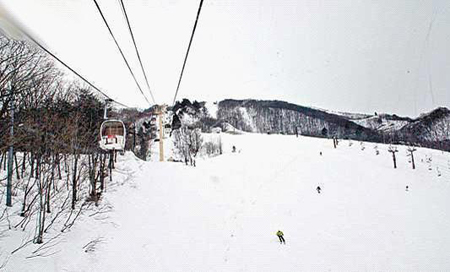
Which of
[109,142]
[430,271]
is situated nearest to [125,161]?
[109,142]

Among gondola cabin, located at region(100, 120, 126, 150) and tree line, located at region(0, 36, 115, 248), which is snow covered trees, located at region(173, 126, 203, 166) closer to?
tree line, located at region(0, 36, 115, 248)

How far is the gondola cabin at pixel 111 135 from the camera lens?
10984 millimetres

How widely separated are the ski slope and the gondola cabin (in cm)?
298

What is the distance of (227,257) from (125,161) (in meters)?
19.5

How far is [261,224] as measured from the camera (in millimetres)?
15117

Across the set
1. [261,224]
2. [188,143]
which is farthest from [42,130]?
[188,143]

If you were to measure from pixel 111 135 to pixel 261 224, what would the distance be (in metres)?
9.68

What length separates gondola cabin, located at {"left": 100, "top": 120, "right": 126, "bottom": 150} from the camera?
10984 millimetres

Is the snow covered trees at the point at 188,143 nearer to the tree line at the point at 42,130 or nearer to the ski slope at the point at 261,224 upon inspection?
the ski slope at the point at 261,224

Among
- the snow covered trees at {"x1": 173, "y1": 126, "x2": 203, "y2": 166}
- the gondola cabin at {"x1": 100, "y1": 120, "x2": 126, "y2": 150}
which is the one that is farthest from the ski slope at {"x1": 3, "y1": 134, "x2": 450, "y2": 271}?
the snow covered trees at {"x1": 173, "y1": 126, "x2": 203, "y2": 166}

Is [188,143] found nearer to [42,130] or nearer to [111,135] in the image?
[111,135]

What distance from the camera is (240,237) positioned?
12406 mm

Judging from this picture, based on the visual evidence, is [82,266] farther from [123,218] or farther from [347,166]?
[347,166]

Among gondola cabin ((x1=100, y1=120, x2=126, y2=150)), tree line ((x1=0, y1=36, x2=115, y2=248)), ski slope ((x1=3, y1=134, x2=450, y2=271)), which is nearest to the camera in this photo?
tree line ((x1=0, y1=36, x2=115, y2=248))
